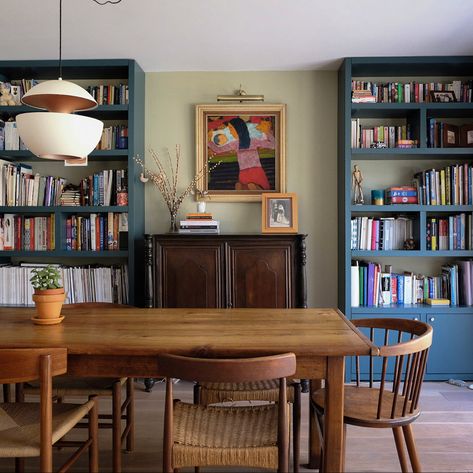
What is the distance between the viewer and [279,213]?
3.97 metres

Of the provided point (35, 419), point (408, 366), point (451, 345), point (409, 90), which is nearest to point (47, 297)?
point (35, 419)

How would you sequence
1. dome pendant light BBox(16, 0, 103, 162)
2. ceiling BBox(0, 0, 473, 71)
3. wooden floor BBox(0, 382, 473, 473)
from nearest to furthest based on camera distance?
dome pendant light BBox(16, 0, 103, 162)
wooden floor BBox(0, 382, 473, 473)
ceiling BBox(0, 0, 473, 71)

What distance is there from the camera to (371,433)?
2881mm

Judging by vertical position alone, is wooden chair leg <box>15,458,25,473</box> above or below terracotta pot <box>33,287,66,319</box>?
below

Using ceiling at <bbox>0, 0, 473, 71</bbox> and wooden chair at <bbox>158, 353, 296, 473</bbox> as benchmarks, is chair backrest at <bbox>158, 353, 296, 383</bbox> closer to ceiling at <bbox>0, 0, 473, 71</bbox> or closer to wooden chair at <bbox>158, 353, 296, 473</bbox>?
wooden chair at <bbox>158, 353, 296, 473</bbox>

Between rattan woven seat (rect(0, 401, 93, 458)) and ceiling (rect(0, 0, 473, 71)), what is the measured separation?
2.38 metres

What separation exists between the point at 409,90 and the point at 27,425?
3.67m

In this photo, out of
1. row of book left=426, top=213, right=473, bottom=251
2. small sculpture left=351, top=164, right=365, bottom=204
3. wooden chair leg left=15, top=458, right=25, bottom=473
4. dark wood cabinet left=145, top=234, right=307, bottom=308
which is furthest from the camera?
small sculpture left=351, top=164, right=365, bottom=204

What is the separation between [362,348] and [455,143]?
282cm

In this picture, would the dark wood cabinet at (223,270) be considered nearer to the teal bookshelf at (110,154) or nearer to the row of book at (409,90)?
the teal bookshelf at (110,154)

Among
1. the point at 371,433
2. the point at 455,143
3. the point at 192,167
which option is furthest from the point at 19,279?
Answer: the point at 455,143

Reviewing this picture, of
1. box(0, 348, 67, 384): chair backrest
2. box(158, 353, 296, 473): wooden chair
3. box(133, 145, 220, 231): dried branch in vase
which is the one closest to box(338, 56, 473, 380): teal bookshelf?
box(133, 145, 220, 231): dried branch in vase

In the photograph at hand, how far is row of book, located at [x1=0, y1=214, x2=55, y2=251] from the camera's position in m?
4.00

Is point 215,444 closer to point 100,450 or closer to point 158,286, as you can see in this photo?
point 100,450
